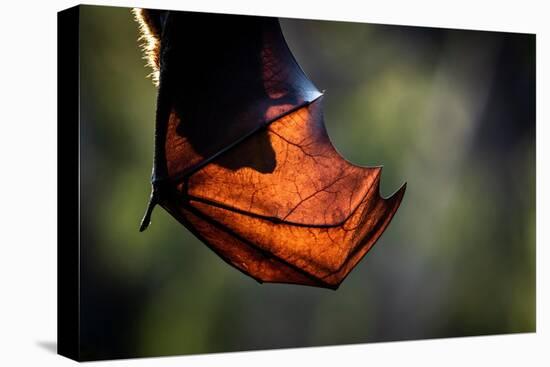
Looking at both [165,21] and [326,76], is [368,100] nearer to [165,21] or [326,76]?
[326,76]

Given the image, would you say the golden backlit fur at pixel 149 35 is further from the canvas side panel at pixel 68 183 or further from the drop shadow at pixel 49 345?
the drop shadow at pixel 49 345

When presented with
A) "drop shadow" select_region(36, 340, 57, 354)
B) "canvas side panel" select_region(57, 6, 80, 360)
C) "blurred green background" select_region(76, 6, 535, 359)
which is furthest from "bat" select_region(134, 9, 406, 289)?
"drop shadow" select_region(36, 340, 57, 354)

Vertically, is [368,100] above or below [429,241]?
above

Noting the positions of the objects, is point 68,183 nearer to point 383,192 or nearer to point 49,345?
point 49,345

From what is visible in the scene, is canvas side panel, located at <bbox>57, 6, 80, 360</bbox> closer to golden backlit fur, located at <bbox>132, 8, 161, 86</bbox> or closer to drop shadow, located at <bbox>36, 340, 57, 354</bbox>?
drop shadow, located at <bbox>36, 340, 57, 354</bbox>

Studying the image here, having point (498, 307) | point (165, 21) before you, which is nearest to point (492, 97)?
point (498, 307)

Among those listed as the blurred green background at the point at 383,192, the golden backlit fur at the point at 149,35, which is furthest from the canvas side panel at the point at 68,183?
the golden backlit fur at the point at 149,35
